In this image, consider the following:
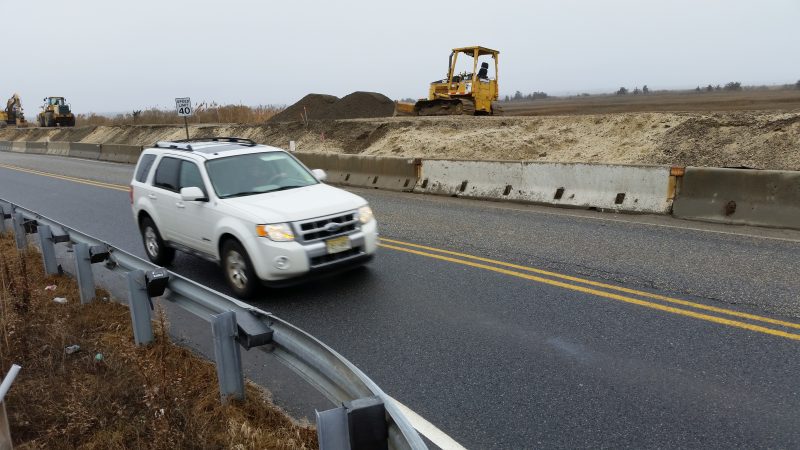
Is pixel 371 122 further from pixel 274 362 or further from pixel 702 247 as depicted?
pixel 274 362

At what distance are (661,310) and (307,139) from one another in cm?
2264

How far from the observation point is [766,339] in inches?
191

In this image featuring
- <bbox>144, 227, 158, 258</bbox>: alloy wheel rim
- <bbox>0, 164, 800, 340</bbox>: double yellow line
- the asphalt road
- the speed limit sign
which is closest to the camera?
the asphalt road

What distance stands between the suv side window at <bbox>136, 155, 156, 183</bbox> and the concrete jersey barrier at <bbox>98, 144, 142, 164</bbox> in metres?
19.0

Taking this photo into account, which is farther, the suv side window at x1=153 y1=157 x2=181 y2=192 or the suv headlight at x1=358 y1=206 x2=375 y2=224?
the suv side window at x1=153 y1=157 x2=181 y2=192

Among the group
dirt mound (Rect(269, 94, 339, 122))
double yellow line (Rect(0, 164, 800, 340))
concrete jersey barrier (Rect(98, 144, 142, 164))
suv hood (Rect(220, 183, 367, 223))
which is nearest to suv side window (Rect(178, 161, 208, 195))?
suv hood (Rect(220, 183, 367, 223))

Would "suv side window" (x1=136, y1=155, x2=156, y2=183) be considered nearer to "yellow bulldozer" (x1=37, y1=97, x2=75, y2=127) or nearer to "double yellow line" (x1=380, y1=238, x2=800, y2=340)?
"double yellow line" (x1=380, y1=238, x2=800, y2=340)

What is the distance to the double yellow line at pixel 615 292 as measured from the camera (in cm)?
518

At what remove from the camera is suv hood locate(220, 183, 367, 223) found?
6328mm

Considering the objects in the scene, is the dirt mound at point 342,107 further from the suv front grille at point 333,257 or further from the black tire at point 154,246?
the suv front grille at point 333,257

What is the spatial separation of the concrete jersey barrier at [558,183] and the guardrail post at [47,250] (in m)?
8.72

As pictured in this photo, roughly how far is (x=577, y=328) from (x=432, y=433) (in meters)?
2.15

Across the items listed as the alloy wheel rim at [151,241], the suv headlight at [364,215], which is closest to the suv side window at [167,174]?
the alloy wheel rim at [151,241]

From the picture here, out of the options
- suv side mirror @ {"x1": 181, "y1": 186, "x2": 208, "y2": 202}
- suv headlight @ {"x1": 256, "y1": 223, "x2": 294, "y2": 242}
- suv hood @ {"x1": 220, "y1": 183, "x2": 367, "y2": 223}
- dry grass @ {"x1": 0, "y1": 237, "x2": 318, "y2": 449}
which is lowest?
dry grass @ {"x1": 0, "y1": 237, "x2": 318, "y2": 449}
